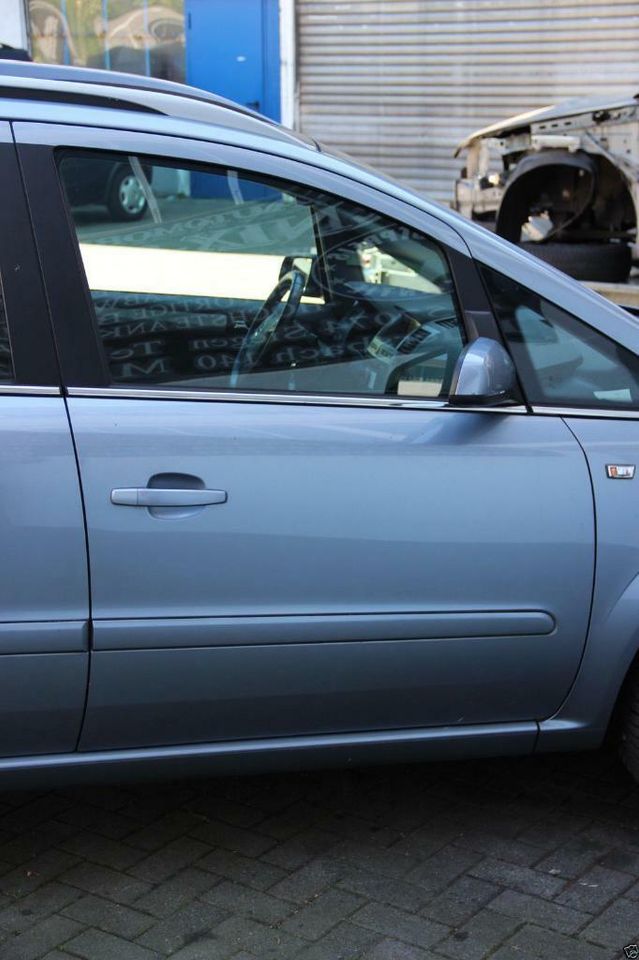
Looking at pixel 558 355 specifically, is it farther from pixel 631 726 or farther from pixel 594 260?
pixel 594 260

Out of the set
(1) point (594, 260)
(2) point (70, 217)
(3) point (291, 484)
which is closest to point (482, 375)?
(3) point (291, 484)

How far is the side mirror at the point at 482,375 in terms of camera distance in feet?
8.68

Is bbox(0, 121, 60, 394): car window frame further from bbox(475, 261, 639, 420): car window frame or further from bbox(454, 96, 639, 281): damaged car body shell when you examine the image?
bbox(454, 96, 639, 281): damaged car body shell

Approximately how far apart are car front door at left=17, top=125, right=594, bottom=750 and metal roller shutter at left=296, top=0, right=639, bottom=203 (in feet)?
37.6

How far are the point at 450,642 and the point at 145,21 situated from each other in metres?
13.6

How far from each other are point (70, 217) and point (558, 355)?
1.22m

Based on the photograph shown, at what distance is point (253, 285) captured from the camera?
290cm

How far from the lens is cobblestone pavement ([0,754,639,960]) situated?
2.59m

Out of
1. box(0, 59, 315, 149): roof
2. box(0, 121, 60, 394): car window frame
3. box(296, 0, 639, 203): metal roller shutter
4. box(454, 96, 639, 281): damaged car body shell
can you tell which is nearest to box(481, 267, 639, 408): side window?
box(0, 59, 315, 149): roof

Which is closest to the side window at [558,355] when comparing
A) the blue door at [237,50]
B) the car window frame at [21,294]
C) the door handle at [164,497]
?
the door handle at [164,497]

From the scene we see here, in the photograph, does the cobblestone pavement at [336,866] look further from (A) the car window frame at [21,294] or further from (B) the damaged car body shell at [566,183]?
(B) the damaged car body shell at [566,183]

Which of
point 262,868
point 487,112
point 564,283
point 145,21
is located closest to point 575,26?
point 487,112

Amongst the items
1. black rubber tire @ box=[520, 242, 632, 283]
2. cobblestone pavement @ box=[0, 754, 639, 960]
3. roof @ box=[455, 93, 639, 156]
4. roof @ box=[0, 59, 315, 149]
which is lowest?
cobblestone pavement @ box=[0, 754, 639, 960]

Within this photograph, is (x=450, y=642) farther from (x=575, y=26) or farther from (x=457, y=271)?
(x=575, y=26)
